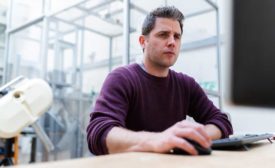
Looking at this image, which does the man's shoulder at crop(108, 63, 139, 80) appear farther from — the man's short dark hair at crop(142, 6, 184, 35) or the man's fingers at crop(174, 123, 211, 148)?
the man's fingers at crop(174, 123, 211, 148)

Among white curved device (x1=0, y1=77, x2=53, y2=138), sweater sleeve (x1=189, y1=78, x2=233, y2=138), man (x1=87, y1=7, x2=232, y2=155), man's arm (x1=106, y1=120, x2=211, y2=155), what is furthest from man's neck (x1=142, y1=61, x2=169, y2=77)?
white curved device (x1=0, y1=77, x2=53, y2=138)

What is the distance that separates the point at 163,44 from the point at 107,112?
45cm

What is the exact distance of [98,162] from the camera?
1.23ft

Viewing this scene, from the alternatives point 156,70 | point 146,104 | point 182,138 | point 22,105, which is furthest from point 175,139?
point 22,105

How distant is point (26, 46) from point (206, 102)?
108 inches

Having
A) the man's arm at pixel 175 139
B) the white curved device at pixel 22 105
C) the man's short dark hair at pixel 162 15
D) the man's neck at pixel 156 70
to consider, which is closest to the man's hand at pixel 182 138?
the man's arm at pixel 175 139

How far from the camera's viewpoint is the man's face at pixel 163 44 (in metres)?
1.11

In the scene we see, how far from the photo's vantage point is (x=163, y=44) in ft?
3.76

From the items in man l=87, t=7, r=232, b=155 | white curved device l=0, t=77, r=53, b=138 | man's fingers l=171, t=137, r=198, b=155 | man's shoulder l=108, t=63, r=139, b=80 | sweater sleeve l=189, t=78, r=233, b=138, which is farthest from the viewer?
white curved device l=0, t=77, r=53, b=138

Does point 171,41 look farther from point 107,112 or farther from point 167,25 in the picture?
point 107,112

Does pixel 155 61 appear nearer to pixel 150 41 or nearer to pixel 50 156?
pixel 150 41

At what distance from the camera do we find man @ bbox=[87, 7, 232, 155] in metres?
0.67

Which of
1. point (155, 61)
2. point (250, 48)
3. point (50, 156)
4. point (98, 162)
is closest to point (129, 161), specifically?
point (98, 162)

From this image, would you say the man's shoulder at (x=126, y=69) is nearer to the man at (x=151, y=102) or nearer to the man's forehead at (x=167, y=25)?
the man at (x=151, y=102)
